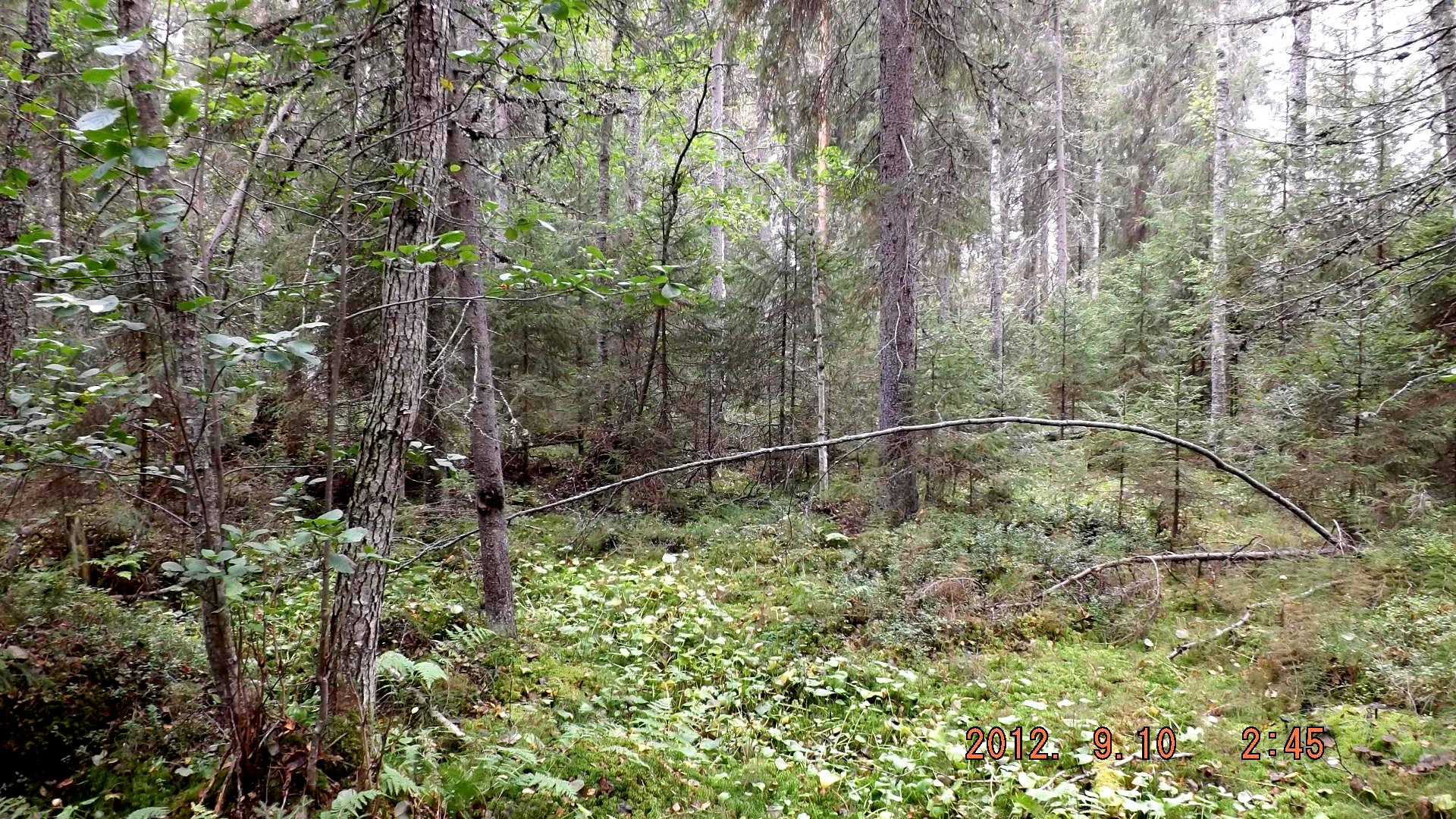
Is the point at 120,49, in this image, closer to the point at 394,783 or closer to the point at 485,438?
the point at 394,783

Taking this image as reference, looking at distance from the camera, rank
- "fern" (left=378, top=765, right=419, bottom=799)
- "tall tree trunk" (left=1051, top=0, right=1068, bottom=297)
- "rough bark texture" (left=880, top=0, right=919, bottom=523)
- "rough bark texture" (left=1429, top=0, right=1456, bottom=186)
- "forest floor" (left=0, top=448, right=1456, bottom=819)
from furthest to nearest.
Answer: "tall tree trunk" (left=1051, top=0, right=1068, bottom=297) < "rough bark texture" (left=880, top=0, right=919, bottom=523) < "rough bark texture" (left=1429, top=0, right=1456, bottom=186) < "forest floor" (left=0, top=448, right=1456, bottom=819) < "fern" (left=378, top=765, right=419, bottom=799)

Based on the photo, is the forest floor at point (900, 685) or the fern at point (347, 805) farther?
the forest floor at point (900, 685)

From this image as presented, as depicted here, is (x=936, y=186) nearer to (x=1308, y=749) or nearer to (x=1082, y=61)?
(x=1308, y=749)

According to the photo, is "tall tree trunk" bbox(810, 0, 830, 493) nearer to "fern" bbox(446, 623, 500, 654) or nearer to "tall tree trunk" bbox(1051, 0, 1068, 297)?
"fern" bbox(446, 623, 500, 654)

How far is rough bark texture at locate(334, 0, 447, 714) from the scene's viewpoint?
3.19 m

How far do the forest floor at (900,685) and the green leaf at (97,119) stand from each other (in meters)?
2.20

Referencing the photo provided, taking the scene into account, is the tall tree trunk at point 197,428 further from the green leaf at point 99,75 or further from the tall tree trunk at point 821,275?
the tall tree trunk at point 821,275

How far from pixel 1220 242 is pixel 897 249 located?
7.22m

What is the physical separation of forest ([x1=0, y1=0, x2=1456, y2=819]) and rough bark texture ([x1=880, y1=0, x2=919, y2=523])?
0.07m

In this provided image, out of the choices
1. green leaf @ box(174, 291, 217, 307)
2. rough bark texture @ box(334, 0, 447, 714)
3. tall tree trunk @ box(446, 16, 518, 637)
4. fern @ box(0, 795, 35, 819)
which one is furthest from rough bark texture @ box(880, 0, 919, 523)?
fern @ box(0, 795, 35, 819)

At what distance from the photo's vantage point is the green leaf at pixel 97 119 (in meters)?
1.49

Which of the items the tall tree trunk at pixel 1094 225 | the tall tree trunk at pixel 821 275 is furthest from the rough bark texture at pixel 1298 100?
the tall tree trunk at pixel 821 275

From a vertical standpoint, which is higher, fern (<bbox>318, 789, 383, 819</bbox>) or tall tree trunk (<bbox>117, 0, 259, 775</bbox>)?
tall tree trunk (<bbox>117, 0, 259, 775</bbox>)

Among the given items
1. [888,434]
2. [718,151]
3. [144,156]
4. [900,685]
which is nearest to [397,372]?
[144,156]
